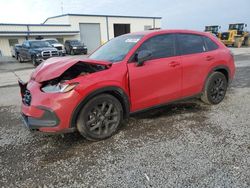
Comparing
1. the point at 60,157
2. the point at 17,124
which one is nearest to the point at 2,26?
the point at 17,124

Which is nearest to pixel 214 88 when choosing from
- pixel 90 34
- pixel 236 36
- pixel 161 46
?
pixel 161 46

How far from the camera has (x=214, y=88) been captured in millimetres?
5074

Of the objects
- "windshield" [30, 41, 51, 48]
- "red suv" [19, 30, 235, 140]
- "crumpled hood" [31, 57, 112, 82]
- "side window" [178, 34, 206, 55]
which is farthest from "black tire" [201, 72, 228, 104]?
"windshield" [30, 41, 51, 48]

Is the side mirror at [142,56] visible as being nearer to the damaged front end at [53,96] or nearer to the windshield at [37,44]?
→ the damaged front end at [53,96]

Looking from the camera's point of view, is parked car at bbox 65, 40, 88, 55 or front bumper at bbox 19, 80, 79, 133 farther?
parked car at bbox 65, 40, 88, 55

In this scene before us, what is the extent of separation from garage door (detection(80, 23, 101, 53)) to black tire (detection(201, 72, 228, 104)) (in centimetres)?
3031

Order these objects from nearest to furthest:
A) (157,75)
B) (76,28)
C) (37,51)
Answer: (157,75)
(37,51)
(76,28)

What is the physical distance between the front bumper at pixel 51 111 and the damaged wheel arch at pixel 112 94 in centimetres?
6

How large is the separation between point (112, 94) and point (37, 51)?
559 inches

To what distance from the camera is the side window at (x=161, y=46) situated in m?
4.00

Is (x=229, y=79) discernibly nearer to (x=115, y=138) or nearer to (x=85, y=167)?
(x=115, y=138)

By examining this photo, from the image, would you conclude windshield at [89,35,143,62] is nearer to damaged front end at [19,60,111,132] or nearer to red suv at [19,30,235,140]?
red suv at [19,30,235,140]

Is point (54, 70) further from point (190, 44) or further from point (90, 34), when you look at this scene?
point (90, 34)

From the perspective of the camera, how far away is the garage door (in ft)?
111
